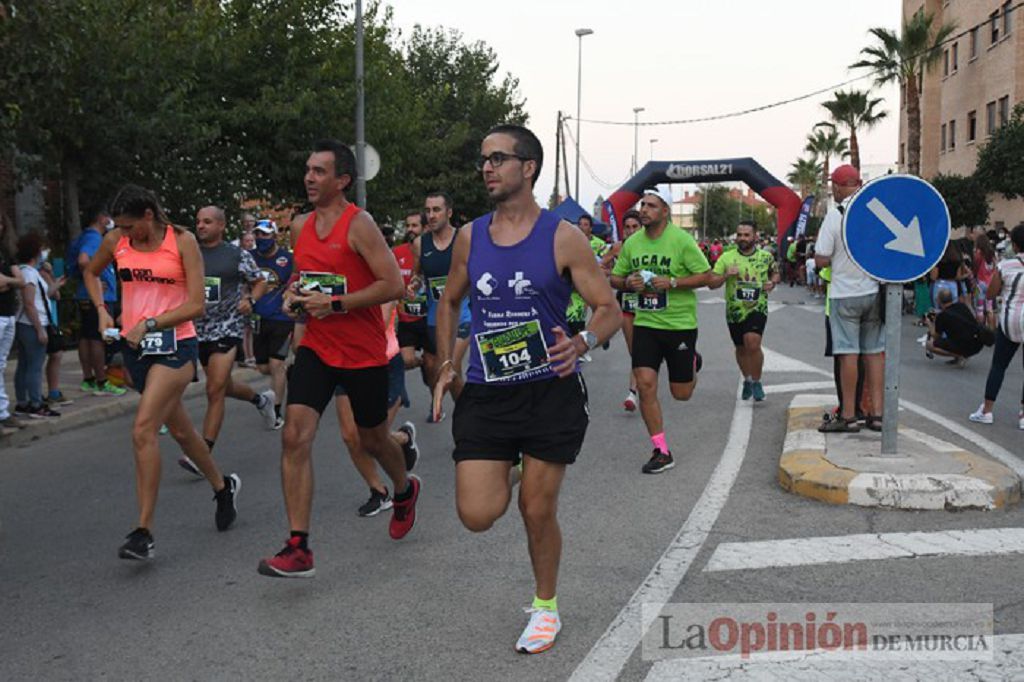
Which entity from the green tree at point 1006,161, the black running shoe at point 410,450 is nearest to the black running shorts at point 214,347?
the black running shoe at point 410,450

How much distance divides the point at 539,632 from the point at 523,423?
2.59ft

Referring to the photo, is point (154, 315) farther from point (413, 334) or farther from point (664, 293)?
point (413, 334)

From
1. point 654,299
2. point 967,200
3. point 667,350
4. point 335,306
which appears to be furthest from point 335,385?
point 967,200

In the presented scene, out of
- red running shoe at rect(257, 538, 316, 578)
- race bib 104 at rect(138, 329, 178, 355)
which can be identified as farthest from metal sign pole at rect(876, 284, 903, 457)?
race bib 104 at rect(138, 329, 178, 355)

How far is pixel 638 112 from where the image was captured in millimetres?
70562

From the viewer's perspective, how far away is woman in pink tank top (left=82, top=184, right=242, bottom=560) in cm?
522

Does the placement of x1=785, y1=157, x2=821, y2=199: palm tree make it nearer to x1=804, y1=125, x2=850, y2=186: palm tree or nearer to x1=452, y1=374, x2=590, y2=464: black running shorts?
x1=804, y1=125, x2=850, y2=186: palm tree

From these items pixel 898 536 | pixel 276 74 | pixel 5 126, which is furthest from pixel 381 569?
pixel 276 74

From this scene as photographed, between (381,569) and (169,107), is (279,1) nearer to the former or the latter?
(169,107)

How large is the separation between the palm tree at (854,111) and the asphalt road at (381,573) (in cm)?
4109

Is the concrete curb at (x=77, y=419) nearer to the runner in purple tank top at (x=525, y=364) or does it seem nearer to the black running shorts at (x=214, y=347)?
the black running shorts at (x=214, y=347)

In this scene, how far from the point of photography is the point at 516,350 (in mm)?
3975

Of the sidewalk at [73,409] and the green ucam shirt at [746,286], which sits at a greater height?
the green ucam shirt at [746,286]

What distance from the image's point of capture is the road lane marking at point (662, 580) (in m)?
3.71
